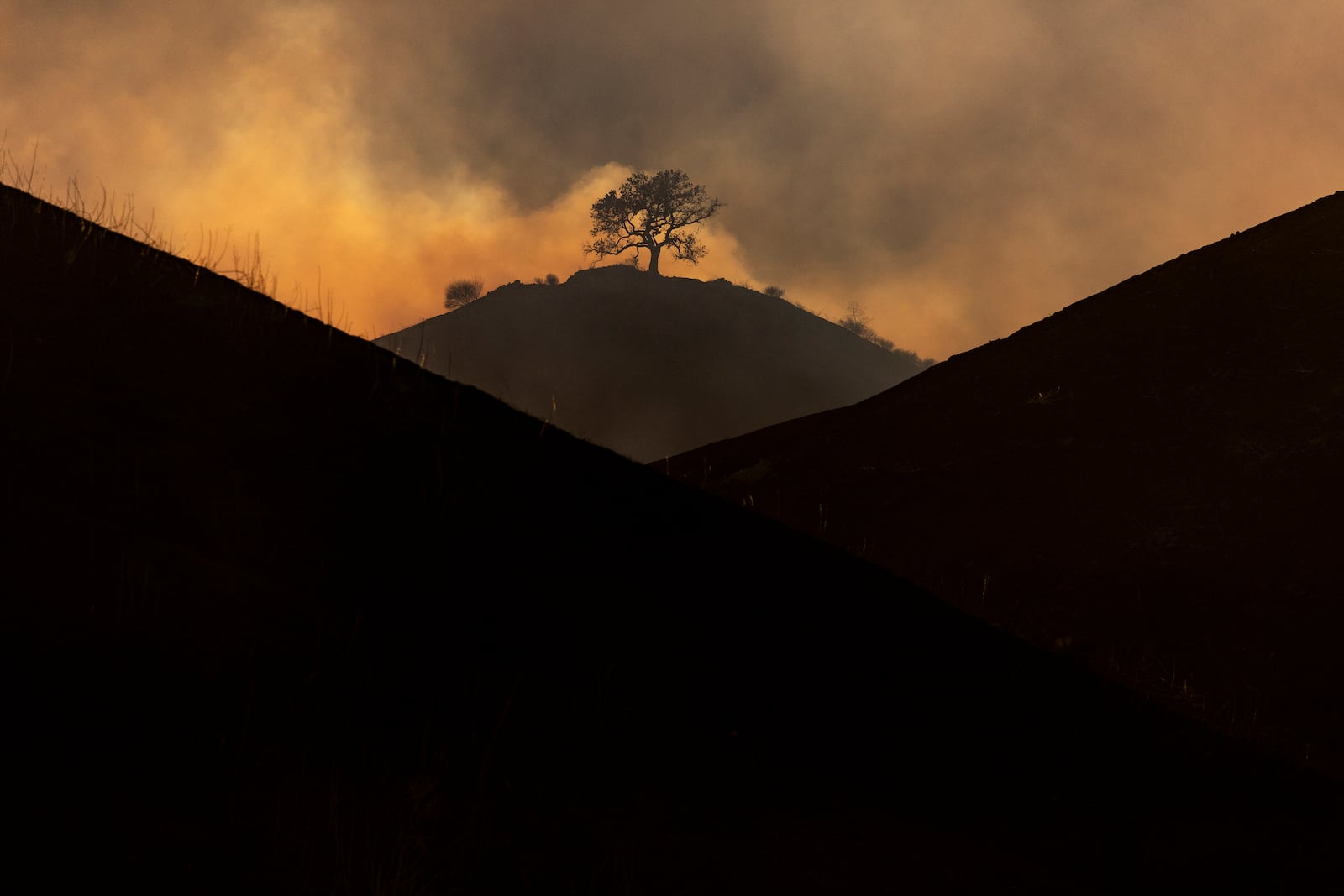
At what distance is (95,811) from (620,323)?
86.5 meters

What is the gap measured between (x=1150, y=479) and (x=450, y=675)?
50.2ft

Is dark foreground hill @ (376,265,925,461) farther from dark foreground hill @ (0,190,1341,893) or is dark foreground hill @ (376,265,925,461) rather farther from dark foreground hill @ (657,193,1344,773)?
dark foreground hill @ (0,190,1341,893)

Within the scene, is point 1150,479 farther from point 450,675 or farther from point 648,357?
point 648,357

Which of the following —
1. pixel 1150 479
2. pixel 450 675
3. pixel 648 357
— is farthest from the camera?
pixel 648 357


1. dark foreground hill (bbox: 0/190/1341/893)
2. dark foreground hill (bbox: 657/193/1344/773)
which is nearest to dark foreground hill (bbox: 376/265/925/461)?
dark foreground hill (bbox: 657/193/1344/773)

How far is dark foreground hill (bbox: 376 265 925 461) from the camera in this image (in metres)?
76.6

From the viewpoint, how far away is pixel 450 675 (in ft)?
16.7

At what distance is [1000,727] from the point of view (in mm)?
6805

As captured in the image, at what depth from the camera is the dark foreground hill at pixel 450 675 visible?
383 cm

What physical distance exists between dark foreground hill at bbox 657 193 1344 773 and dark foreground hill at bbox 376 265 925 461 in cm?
4451

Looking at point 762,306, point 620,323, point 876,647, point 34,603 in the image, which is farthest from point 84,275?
point 762,306

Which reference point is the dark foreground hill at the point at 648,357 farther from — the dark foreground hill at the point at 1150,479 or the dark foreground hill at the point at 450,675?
the dark foreground hill at the point at 450,675

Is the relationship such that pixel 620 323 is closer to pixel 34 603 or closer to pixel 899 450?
pixel 899 450

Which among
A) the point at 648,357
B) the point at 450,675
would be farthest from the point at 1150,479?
the point at 648,357
